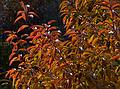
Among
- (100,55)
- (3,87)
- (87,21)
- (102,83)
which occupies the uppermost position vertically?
(87,21)

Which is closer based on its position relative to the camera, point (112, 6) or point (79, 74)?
point (79, 74)

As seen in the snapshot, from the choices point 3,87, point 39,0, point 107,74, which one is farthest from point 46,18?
point 107,74

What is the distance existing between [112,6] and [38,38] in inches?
28.4

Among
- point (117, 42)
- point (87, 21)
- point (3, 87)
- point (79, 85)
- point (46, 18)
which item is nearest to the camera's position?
point (79, 85)

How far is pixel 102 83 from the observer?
318cm

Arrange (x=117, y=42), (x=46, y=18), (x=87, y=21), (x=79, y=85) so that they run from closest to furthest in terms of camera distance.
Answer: (x=79, y=85)
(x=117, y=42)
(x=87, y=21)
(x=46, y=18)

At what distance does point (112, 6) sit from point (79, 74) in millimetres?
728

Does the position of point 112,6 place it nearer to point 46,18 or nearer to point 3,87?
point 3,87

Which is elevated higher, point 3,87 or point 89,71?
point 89,71

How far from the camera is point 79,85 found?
313 cm

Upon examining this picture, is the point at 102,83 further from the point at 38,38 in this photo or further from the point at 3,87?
the point at 3,87

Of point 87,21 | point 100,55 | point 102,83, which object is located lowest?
point 102,83

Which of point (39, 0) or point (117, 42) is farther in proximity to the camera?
point (39, 0)

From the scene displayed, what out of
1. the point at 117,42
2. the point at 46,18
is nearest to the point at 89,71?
the point at 117,42
